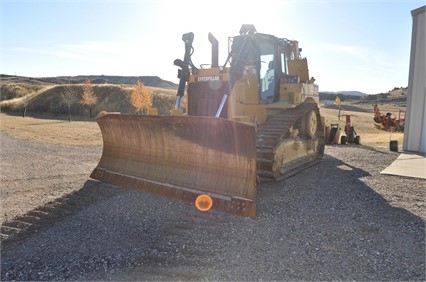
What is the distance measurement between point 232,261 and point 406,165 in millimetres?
8123

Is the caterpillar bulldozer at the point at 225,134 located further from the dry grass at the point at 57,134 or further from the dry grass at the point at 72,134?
the dry grass at the point at 57,134

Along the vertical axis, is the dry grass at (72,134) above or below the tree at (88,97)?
below

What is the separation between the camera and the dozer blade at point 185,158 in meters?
5.36

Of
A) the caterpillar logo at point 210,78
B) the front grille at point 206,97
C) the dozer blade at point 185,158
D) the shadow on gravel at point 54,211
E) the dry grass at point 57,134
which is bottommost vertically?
the dry grass at point 57,134

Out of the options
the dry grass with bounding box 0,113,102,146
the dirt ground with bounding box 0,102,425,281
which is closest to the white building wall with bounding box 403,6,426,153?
the dirt ground with bounding box 0,102,425,281

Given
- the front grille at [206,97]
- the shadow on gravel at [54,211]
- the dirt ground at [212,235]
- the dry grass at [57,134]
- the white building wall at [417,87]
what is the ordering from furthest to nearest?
the dry grass at [57,134]
the white building wall at [417,87]
the front grille at [206,97]
the shadow on gravel at [54,211]
the dirt ground at [212,235]

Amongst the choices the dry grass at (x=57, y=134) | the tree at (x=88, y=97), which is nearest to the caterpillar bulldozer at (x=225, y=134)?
the dry grass at (x=57, y=134)

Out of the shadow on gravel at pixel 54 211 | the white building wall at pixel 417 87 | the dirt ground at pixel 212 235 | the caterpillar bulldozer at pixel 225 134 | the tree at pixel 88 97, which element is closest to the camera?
the dirt ground at pixel 212 235

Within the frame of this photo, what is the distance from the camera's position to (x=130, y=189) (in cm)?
699

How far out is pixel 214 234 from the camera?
4828mm

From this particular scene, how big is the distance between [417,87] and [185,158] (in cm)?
1099

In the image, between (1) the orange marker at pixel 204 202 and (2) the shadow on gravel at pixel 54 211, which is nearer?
(2) the shadow on gravel at pixel 54 211

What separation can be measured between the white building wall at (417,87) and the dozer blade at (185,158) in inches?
419

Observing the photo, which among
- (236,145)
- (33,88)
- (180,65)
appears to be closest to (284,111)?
(180,65)
